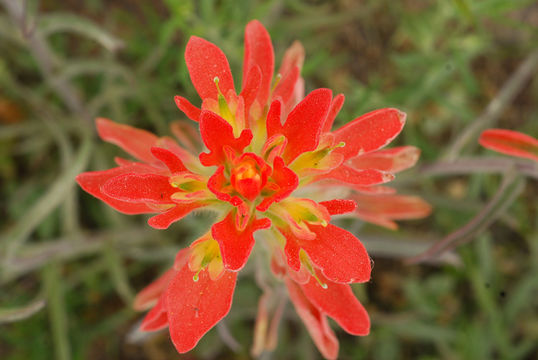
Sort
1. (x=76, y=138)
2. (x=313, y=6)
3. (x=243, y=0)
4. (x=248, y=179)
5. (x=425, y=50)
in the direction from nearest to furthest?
(x=248, y=179)
(x=243, y=0)
(x=425, y=50)
(x=76, y=138)
(x=313, y=6)

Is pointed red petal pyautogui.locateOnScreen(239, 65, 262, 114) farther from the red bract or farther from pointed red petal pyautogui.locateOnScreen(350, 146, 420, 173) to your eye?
pointed red petal pyautogui.locateOnScreen(350, 146, 420, 173)

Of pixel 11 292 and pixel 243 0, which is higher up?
pixel 243 0

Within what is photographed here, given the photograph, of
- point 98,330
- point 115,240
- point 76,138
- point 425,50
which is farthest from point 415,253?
point 76,138

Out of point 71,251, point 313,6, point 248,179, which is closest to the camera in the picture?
point 248,179

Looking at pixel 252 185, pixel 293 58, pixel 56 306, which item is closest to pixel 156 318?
pixel 252 185

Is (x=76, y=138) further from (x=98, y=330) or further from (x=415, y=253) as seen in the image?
(x=415, y=253)

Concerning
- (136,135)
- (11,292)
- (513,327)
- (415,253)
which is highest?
(136,135)

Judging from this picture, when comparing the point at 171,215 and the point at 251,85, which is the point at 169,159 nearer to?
the point at 171,215
